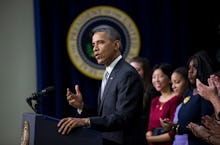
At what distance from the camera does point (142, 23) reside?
516 centimetres

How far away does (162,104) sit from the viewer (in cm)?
372

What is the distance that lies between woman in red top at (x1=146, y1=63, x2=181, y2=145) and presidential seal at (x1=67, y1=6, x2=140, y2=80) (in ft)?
4.01

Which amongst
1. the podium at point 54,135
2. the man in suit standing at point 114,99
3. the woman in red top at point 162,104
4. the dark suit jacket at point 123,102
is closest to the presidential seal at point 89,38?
the woman in red top at point 162,104

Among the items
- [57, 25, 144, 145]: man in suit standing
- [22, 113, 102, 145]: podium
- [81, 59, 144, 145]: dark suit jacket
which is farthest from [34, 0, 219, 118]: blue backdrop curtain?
[22, 113, 102, 145]: podium

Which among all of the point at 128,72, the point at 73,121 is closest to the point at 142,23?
the point at 128,72

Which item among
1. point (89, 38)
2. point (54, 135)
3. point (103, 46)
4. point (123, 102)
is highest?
point (89, 38)

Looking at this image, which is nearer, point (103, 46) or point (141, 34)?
point (103, 46)

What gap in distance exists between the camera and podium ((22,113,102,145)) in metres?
2.10

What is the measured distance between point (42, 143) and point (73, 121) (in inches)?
6.7

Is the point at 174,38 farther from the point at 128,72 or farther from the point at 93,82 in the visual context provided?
the point at 128,72

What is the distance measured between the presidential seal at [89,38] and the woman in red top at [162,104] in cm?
122

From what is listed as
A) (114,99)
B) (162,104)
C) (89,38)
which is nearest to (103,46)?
(114,99)

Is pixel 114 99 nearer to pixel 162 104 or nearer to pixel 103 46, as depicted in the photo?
pixel 103 46

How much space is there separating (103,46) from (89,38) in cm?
265
